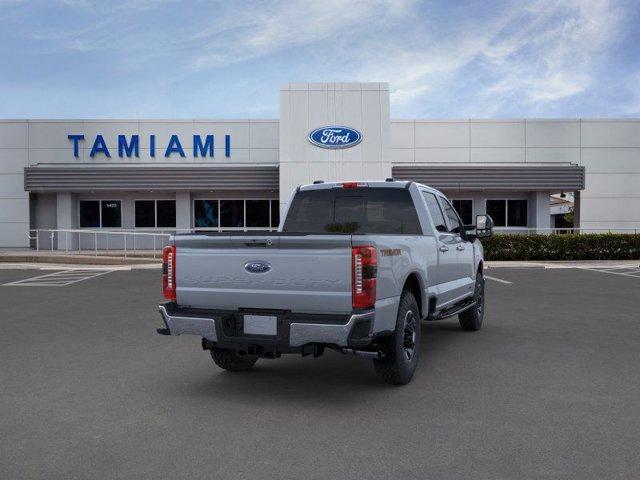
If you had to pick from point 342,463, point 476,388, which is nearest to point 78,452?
point 342,463

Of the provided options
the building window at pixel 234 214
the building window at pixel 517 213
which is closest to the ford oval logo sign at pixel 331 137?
the building window at pixel 234 214

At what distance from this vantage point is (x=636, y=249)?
81.6 feet

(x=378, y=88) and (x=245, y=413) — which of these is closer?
(x=245, y=413)

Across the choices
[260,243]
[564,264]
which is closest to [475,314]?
[260,243]

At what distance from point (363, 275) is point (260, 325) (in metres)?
1.00

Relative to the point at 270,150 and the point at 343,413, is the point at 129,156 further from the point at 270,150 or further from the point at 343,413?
the point at 343,413

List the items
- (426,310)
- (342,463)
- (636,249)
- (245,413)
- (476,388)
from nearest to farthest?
1. (342,463)
2. (245,413)
3. (476,388)
4. (426,310)
5. (636,249)

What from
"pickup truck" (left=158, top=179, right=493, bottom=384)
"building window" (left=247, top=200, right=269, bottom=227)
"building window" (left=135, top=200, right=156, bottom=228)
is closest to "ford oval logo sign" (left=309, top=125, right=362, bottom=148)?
"building window" (left=247, top=200, right=269, bottom=227)

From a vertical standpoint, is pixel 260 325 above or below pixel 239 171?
below

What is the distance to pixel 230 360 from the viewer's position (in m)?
6.71

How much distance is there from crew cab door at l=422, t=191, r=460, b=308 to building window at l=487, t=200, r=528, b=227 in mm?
22421

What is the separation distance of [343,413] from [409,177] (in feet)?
77.4

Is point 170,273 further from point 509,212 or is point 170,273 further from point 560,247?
point 509,212

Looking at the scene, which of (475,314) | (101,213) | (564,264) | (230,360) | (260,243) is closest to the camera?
(260,243)
